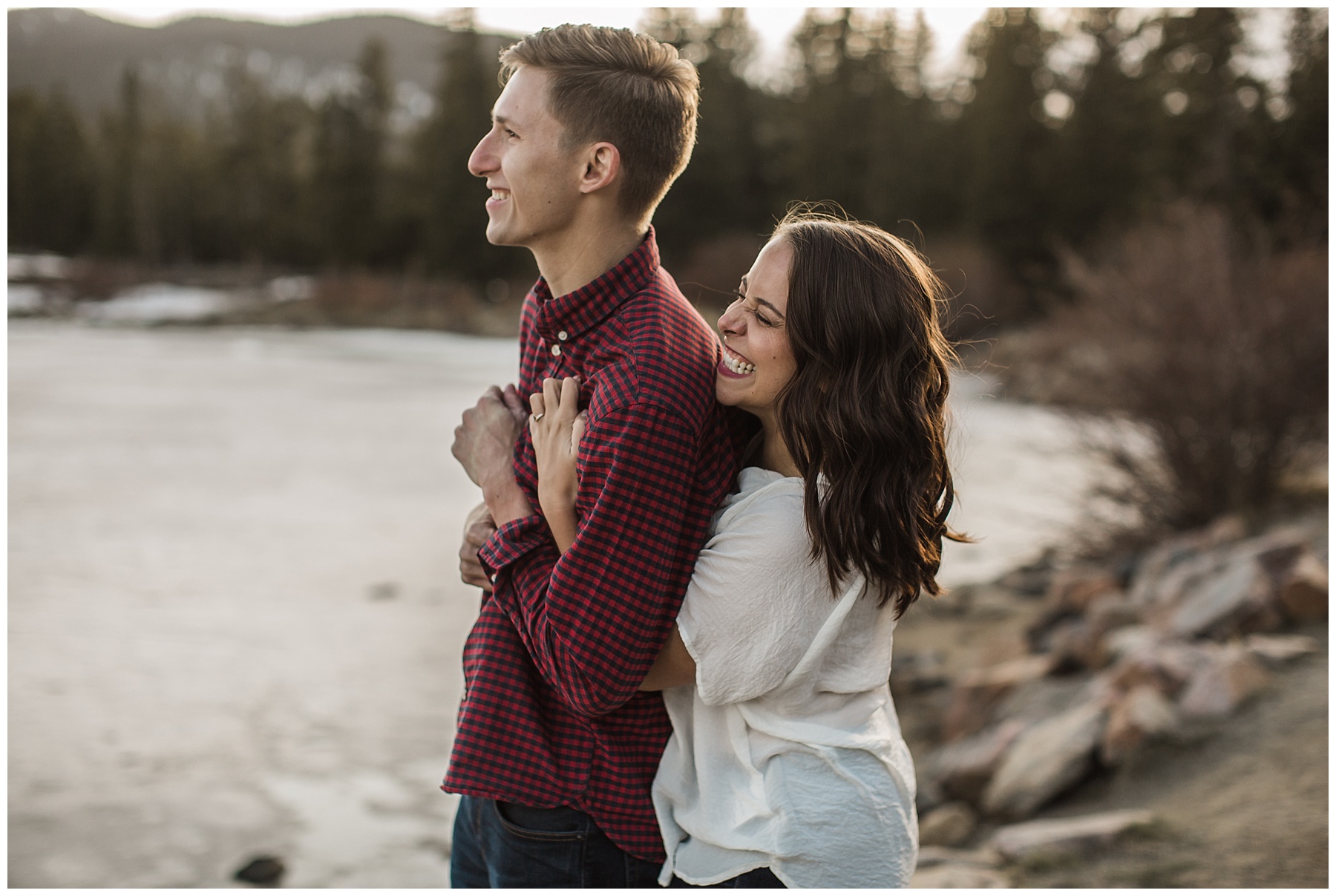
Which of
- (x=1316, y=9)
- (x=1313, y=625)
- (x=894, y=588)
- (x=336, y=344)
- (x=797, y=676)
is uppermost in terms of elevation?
(x=1316, y=9)

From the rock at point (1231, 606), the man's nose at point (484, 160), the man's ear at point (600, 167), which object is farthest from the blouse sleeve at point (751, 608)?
the rock at point (1231, 606)

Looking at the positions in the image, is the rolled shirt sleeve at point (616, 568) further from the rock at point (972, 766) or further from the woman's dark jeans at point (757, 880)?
the rock at point (972, 766)

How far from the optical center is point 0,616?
6.11 meters

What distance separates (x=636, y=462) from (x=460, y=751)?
1.72 ft

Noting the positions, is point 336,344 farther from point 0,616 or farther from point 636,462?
point 636,462

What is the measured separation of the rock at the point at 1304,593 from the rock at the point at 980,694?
108cm

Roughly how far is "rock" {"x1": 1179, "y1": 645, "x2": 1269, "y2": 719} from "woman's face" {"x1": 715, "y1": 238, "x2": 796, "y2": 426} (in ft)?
10.4

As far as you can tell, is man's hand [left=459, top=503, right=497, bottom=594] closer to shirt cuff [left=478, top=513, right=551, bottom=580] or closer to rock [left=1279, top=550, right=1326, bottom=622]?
shirt cuff [left=478, top=513, right=551, bottom=580]

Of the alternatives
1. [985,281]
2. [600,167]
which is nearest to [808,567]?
[600,167]

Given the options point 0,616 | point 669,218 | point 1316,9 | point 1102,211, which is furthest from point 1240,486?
point 669,218

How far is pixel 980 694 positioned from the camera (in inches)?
209

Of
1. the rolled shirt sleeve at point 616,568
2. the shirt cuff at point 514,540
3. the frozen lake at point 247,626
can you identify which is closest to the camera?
the rolled shirt sleeve at point 616,568

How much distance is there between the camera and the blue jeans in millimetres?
1750

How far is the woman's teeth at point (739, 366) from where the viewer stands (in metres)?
1.72
